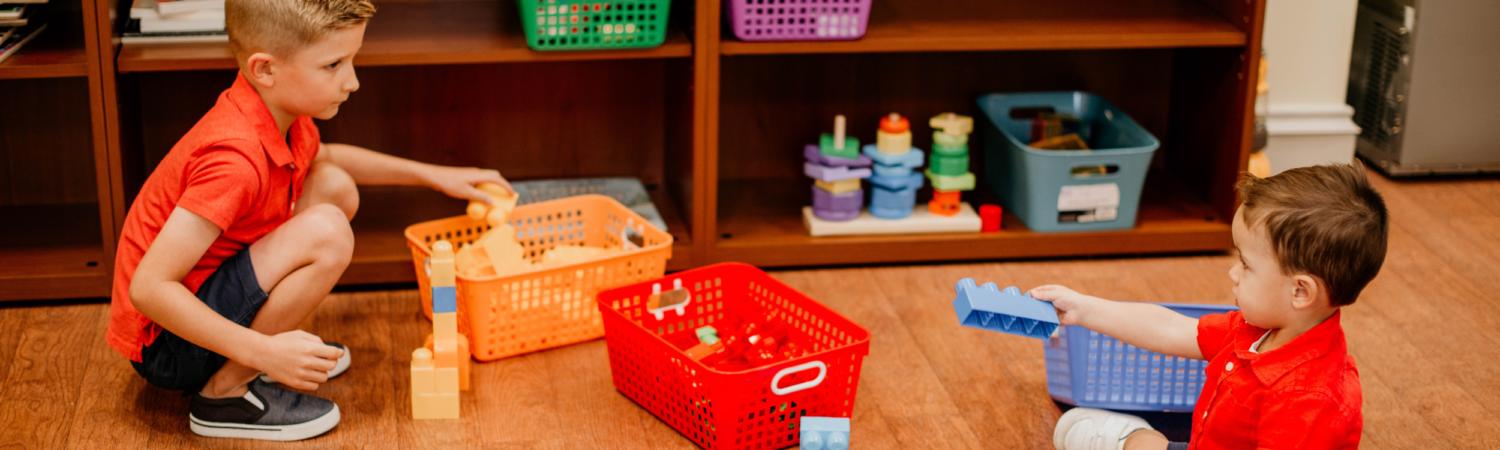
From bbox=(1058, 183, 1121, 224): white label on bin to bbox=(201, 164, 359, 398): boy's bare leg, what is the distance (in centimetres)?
122

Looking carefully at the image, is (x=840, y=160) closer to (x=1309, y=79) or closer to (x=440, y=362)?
(x=440, y=362)

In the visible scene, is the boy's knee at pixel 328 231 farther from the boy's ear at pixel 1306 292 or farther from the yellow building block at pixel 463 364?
the boy's ear at pixel 1306 292

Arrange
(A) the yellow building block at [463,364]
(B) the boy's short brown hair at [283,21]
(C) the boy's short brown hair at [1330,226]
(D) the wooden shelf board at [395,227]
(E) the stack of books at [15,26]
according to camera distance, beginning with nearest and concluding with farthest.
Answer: (C) the boy's short brown hair at [1330,226] < (B) the boy's short brown hair at [283,21] < (A) the yellow building block at [463,364] < (E) the stack of books at [15,26] < (D) the wooden shelf board at [395,227]

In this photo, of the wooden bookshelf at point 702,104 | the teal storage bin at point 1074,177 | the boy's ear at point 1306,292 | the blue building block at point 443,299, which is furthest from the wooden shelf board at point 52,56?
the boy's ear at point 1306,292

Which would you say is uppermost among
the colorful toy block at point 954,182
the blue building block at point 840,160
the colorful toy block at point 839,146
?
the colorful toy block at point 839,146

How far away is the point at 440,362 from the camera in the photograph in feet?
5.58

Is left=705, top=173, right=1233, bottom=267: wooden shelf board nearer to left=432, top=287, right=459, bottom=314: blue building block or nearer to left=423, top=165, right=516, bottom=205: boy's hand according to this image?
left=423, top=165, right=516, bottom=205: boy's hand

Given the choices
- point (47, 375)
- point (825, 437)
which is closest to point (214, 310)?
point (47, 375)

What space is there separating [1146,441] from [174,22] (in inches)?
59.4

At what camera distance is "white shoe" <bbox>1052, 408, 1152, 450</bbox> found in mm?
1583

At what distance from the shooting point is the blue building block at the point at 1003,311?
4.69ft

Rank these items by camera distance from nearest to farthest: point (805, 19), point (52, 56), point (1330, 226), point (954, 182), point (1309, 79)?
point (1330, 226) < point (52, 56) < point (805, 19) < point (954, 182) < point (1309, 79)

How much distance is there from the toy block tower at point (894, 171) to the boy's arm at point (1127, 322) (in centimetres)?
76

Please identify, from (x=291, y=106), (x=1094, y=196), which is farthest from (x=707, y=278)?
(x=1094, y=196)
